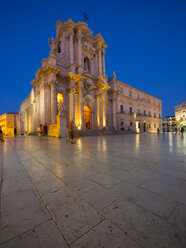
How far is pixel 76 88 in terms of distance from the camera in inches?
708

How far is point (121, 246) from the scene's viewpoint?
785mm

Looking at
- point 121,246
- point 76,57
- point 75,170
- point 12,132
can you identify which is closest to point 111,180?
point 75,170

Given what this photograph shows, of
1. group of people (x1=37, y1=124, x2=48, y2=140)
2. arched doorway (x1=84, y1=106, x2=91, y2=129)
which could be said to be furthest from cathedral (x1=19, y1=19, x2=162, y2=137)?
group of people (x1=37, y1=124, x2=48, y2=140)

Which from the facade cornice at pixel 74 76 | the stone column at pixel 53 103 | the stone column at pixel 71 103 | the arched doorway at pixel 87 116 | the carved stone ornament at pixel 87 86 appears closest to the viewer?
the stone column at pixel 53 103

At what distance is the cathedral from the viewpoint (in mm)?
15391

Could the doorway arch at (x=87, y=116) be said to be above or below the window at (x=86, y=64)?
below

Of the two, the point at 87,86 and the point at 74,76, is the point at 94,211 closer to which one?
the point at 74,76

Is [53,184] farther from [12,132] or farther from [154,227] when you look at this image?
[12,132]

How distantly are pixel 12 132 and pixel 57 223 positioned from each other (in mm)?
28508

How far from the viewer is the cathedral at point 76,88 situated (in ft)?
50.5

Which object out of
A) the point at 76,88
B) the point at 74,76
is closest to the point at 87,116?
the point at 76,88

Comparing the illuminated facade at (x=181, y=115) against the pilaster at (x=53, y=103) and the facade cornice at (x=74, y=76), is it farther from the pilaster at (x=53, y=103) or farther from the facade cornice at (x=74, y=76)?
the pilaster at (x=53, y=103)

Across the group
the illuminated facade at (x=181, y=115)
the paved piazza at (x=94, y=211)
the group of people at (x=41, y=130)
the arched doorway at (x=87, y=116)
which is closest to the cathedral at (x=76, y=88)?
the arched doorway at (x=87, y=116)

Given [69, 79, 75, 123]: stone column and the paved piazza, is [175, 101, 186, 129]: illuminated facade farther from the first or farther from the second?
the paved piazza
